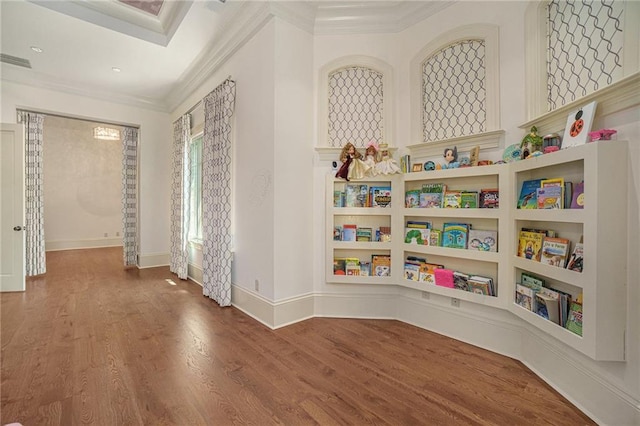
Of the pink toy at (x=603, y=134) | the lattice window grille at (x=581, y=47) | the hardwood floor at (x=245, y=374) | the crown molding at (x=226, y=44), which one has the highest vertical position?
the crown molding at (x=226, y=44)

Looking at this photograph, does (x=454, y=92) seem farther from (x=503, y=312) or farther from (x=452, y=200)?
(x=503, y=312)

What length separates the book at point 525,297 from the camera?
2027mm

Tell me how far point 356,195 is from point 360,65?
144 centimetres

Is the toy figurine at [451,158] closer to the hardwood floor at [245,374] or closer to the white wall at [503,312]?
the white wall at [503,312]

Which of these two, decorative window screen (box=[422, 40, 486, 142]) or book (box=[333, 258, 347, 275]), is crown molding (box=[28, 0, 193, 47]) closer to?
decorative window screen (box=[422, 40, 486, 142])

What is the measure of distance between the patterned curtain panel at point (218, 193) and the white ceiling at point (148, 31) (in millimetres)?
660

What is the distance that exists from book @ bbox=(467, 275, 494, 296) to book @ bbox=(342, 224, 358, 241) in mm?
1186

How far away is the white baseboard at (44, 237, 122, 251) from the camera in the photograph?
7387 millimetres

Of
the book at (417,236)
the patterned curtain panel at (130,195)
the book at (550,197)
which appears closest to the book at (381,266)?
the book at (417,236)

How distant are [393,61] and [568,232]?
2.31 meters

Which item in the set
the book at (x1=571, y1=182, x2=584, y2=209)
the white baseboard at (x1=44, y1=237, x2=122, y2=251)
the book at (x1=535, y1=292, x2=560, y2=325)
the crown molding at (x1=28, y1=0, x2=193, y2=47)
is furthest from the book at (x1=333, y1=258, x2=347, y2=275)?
the white baseboard at (x1=44, y1=237, x2=122, y2=251)

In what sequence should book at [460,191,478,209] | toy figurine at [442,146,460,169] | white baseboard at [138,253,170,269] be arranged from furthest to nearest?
white baseboard at [138,253,170,269] → toy figurine at [442,146,460,169] → book at [460,191,478,209]

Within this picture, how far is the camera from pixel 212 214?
3.81 meters

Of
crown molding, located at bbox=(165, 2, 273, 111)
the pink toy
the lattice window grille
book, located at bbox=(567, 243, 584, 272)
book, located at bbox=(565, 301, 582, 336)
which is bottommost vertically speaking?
book, located at bbox=(565, 301, 582, 336)
